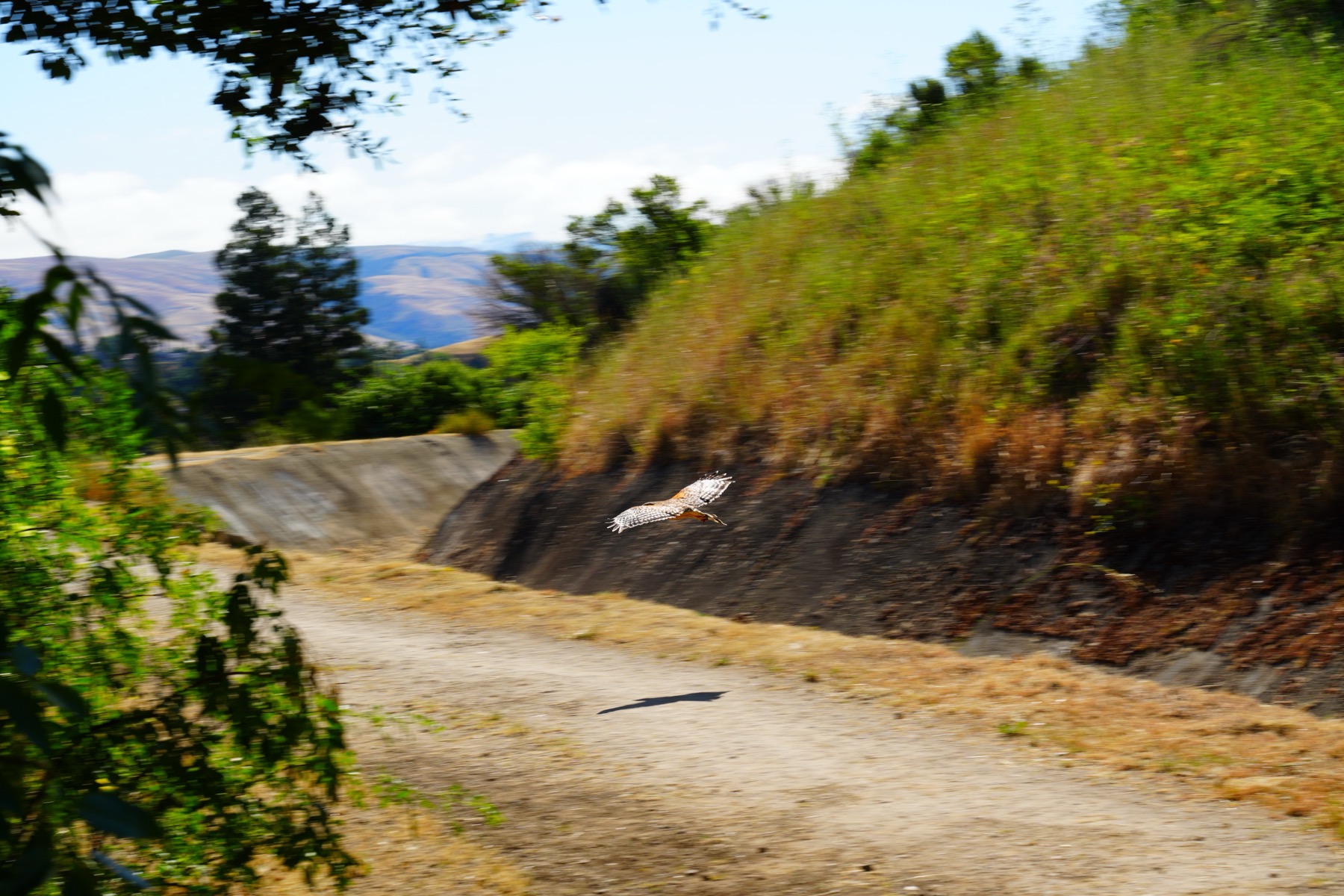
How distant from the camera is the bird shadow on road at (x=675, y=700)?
8.66 meters

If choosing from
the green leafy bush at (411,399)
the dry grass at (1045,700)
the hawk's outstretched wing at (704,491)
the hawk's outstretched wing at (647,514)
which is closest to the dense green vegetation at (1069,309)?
the hawk's outstretched wing at (704,491)

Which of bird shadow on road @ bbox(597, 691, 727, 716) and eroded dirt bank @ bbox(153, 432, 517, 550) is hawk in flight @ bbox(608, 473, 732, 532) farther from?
eroded dirt bank @ bbox(153, 432, 517, 550)

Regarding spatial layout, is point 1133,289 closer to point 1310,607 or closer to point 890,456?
point 890,456

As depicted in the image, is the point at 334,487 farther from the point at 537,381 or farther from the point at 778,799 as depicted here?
the point at 778,799

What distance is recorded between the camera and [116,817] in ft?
4.88

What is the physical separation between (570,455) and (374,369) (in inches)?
595

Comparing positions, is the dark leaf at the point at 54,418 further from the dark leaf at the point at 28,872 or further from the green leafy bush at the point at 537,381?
the green leafy bush at the point at 537,381

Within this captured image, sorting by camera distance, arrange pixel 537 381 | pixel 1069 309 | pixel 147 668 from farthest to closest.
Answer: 1. pixel 537 381
2. pixel 1069 309
3. pixel 147 668

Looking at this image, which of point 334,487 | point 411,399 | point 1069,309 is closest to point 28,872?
point 1069,309

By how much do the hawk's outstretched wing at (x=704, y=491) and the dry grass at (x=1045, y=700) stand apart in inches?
47.3

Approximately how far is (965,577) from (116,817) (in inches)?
362

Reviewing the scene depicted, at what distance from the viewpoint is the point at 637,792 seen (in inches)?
261

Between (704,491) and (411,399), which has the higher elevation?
(411,399)

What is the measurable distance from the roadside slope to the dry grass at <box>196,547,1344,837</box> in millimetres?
251
